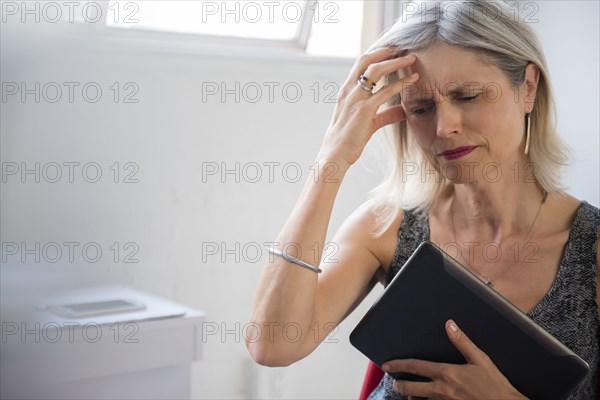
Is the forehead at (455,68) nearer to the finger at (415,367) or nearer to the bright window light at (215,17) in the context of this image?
the finger at (415,367)

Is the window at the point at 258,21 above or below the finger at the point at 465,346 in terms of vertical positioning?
Answer: above

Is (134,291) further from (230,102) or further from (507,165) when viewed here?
(507,165)

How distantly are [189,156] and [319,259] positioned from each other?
79 cm

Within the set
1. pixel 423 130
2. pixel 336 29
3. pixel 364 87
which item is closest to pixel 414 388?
pixel 423 130

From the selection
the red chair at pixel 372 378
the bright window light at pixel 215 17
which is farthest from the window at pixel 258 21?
the red chair at pixel 372 378

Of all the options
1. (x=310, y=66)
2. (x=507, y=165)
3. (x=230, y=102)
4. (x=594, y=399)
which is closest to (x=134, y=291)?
(x=230, y=102)

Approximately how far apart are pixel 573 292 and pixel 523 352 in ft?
0.88

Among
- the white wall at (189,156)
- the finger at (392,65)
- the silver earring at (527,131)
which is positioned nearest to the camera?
the finger at (392,65)

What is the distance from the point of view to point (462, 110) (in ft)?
4.55

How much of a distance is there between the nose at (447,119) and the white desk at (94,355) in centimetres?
95

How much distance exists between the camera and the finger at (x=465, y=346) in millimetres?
1250

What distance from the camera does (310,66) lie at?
2332 mm

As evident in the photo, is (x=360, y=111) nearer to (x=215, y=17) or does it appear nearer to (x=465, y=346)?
(x=465, y=346)

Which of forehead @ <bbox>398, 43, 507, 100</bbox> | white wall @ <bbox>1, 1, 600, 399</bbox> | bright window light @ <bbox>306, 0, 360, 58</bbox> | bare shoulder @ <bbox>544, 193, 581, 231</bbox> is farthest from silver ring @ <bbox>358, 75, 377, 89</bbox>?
bright window light @ <bbox>306, 0, 360, 58</bbox>
